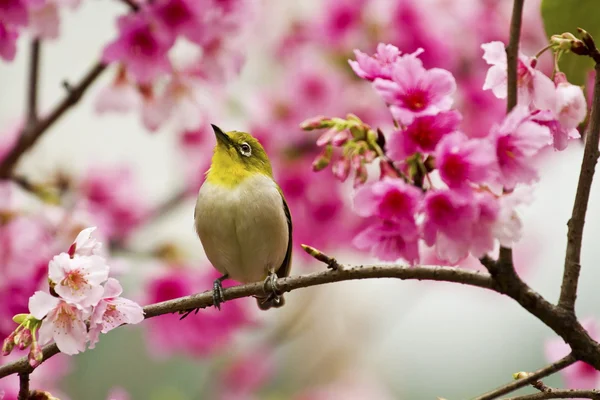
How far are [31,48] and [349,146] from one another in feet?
3.91

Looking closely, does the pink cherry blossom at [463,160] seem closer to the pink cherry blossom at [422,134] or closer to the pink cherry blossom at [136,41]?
the pink cherry blossom at [422,134]

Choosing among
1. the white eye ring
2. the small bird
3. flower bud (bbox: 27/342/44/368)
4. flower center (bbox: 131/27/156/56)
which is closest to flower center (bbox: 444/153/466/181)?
flower bud (bbox: 27/342/44/368)

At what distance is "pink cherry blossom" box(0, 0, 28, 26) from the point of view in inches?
68.6

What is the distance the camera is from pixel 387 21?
10.3 feet

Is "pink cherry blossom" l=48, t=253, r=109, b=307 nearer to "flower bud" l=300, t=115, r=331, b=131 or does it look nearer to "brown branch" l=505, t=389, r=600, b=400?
"flower bud" l=300, t=115, r=331, b=131

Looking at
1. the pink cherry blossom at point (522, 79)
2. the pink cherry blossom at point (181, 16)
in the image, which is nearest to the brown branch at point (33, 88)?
the pink cherry blossom at point (181, 16)

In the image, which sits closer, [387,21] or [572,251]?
[572,251]

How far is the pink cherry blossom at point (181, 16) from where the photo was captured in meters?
1.89

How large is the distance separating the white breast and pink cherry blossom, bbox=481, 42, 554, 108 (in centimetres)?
81

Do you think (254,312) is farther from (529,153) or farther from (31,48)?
(529,153)

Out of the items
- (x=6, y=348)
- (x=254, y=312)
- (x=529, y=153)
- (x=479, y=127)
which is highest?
(x=479, y=127)

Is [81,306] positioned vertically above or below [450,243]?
below

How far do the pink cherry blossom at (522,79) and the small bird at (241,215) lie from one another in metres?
0.81

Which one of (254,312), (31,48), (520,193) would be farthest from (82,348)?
(254,312)
